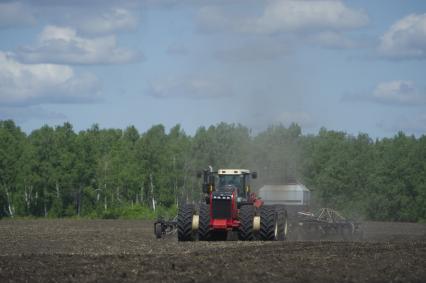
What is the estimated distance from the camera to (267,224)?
119 feet

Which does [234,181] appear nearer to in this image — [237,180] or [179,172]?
[237,180]

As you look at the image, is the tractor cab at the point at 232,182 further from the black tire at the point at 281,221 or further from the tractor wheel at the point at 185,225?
the tractor wheel at the point at 185,225

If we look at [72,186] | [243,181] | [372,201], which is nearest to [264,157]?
[372,201]

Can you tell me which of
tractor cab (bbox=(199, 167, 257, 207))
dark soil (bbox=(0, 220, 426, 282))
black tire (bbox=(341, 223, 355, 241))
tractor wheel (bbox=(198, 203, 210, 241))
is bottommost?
dark soil (bbox=(0, 220, 426, 282))

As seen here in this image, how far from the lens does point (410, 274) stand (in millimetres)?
22109

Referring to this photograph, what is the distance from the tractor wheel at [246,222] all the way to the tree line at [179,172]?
6705cm

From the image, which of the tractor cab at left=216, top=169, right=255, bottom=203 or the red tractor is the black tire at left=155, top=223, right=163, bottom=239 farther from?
the tractor cab at left=216, top=169, right=255, bottom=203

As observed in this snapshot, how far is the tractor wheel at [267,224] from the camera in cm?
3631

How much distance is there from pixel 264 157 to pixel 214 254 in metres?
69.4

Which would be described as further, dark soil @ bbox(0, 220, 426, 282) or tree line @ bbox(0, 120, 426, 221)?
tree line @ bbox(0, 120, 426, 221)

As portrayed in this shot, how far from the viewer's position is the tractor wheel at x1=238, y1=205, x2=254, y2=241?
36469 mm

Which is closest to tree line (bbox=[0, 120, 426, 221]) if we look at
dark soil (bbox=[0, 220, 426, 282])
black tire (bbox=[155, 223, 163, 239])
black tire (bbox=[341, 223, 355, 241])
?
black tire (bbox=[341, 223, 355, 241])

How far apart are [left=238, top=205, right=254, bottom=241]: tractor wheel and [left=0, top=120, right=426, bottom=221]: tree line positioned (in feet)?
220

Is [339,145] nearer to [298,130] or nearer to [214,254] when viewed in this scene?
[298,130]
